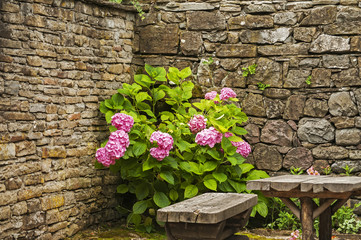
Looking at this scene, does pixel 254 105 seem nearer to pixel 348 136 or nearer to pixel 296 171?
pixel 296 171

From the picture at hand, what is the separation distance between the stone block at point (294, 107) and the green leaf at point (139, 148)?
161 centimetres

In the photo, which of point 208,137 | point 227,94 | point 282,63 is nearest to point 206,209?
point 208,137

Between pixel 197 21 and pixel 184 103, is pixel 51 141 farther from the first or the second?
pixel 197 21

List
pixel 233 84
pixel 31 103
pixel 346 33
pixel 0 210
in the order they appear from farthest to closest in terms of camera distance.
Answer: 1. pixel 233 84
2. pixel 346 33
3. pixel 31 103
4. pixel 0 210

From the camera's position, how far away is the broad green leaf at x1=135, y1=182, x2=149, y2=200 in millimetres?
5579

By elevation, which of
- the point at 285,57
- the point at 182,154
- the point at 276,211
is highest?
the point at 285,57

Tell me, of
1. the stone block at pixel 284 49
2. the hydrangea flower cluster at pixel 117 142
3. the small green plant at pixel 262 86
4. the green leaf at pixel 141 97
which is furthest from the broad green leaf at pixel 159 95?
the stone block at pixel 284 49

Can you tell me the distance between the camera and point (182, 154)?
5785 mm

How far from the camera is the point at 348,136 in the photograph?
5645 millimetres

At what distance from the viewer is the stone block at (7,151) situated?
15.0 feet

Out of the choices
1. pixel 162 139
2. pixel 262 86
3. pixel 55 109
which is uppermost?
pixel 262 86

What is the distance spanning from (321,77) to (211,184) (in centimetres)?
165

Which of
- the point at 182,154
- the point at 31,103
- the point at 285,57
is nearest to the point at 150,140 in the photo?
the point at 182,154

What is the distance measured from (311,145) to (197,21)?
1.87 metres
